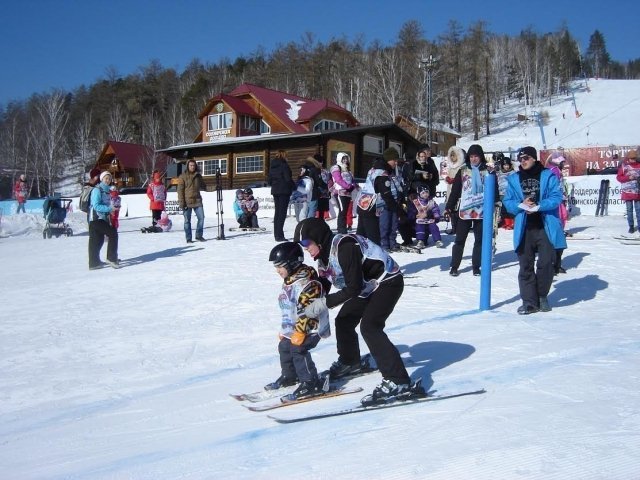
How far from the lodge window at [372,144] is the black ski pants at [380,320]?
34015 mm

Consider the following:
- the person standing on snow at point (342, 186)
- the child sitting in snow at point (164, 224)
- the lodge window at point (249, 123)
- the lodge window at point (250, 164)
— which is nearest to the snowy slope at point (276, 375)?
the person standing on snow at point (342, 186)

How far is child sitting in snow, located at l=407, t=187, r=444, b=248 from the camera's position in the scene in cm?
1237

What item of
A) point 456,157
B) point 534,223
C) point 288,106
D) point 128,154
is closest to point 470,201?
point 456,157

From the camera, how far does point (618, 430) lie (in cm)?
369

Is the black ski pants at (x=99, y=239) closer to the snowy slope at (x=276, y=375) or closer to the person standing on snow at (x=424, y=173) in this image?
the snowy slope at (x=276, y=375)

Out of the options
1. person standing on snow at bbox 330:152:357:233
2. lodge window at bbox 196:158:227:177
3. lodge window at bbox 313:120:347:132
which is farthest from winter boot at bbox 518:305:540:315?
lodge window at bbox 313:120:347:132

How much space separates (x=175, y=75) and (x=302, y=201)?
230ft

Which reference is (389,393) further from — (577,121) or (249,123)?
(577,121)

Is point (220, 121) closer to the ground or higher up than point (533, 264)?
higher up

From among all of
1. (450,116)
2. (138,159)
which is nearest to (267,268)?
(138,159)

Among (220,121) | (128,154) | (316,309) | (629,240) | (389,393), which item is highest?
(220,121)

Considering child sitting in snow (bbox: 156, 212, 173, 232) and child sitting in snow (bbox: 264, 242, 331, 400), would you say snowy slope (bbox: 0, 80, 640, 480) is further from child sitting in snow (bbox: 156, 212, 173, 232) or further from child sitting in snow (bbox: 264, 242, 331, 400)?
child sitting in snow (bbox: 156, 212, 173, 232)

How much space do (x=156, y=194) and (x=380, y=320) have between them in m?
14.3

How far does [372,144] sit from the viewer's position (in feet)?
130
